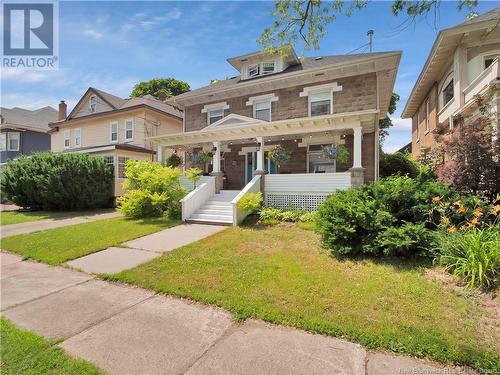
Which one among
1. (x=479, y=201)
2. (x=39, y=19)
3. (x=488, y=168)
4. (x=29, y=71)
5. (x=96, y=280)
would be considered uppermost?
(x=39, y=19)

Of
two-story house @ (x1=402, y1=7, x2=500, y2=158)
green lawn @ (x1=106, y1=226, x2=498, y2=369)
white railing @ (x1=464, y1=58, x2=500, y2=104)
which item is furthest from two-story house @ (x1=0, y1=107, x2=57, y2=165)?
white railing @ (x1=464, y1=58, x2=500, y2=104)

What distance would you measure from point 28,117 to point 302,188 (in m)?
31.2

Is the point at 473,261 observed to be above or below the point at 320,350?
above

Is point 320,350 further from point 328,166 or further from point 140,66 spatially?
point 328,166

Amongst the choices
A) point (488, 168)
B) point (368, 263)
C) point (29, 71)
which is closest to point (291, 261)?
point (368, 263)

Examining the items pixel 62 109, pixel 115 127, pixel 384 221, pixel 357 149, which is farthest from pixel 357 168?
pixel 62 109

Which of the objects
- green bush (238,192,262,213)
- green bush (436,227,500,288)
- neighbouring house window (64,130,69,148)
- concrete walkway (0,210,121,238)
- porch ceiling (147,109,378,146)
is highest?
neighbouring house window (64,130,69,148)

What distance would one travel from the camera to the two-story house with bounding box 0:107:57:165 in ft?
84.9

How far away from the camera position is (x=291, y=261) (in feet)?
19.0

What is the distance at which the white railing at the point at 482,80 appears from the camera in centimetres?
959

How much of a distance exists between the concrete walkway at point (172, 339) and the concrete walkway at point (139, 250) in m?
1.23

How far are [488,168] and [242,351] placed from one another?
7231 millimetres

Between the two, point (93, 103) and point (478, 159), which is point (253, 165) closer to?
point (478, 159)

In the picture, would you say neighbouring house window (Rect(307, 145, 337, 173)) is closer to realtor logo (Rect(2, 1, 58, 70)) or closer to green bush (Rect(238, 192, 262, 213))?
green bush (Rect(238, 192, 262, 213))
